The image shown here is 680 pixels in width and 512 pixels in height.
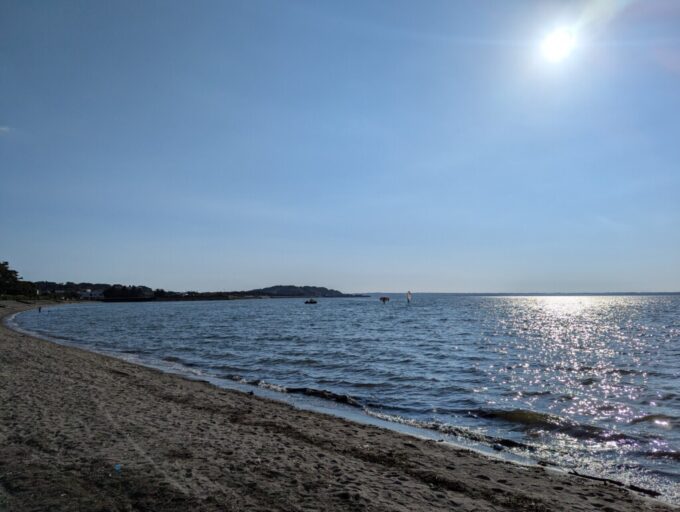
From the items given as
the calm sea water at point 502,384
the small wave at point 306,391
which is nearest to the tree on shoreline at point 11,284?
the calm sea water at point 502,384

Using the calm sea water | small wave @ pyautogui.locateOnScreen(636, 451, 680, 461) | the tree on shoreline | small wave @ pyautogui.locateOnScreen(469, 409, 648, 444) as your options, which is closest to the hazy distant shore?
the calm sea water

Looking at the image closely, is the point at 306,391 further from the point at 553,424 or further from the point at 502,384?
the point at 553,424

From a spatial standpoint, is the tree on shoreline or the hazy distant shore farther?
the tree on shoreline

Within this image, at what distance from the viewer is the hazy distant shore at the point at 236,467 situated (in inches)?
248

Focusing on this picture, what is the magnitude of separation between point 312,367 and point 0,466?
16.7 metres

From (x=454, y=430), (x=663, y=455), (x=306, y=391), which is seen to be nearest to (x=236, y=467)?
(x=454, y=430)

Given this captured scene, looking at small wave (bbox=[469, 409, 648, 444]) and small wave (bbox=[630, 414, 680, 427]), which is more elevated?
small wave (bbox=[630, 414, 680, 427])

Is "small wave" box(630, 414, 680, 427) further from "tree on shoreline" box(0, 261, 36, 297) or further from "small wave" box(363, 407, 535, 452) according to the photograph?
"tree on shoreline" box(0, 261, 36, 297)

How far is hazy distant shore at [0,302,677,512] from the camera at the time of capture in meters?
6.29

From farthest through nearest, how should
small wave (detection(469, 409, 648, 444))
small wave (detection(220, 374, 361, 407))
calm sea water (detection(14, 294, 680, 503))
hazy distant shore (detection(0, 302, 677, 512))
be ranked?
small wave (detection(220, 374, 361, 407)), small wave (detection(469, 409, 648, 444)), calm sea water (detection(14, 294, 680, 503)), hazy distant shore (detection(0, 302, 677, 512))

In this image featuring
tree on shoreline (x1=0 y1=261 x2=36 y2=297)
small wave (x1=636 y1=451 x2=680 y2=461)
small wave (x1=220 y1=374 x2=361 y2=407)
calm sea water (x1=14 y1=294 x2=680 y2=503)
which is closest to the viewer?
small wave (x1=636 y1=451 x2=680 y2=461)

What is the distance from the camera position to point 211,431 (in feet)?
33.0

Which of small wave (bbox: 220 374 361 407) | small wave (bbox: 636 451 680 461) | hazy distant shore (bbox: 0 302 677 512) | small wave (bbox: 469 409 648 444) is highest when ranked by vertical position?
hazy distant shore (bbox: 0 302 677 512)

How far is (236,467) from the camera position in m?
7.62
